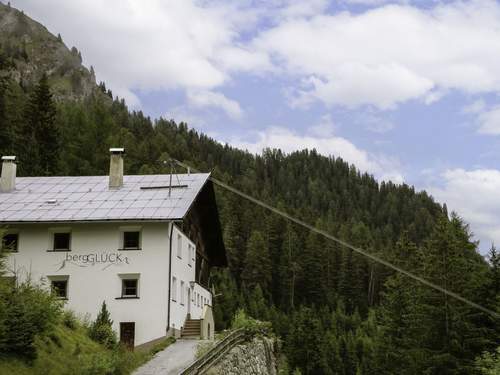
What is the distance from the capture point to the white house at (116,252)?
108 feet

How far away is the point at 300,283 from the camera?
415 ft

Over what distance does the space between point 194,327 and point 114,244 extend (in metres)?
6.41

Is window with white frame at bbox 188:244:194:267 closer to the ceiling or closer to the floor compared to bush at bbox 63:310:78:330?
closer to the ceiling

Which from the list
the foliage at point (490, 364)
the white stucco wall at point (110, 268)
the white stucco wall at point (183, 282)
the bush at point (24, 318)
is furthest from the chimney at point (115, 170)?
the foliage at point (490, 364)

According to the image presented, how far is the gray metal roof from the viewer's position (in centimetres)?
3375

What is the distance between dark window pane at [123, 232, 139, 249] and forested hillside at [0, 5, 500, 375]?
472 inches

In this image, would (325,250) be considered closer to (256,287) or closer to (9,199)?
(256,287)

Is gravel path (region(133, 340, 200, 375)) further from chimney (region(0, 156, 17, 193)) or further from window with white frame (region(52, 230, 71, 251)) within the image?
chimney (region(0, 156, 17, 193))

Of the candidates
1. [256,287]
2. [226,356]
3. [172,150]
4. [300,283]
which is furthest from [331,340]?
[172,150]

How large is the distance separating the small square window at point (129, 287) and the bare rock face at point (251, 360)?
6.34 meters

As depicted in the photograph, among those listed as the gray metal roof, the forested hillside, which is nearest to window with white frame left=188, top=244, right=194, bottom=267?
the gray metal roof

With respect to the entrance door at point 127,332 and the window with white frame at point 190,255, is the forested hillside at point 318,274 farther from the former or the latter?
the entrance door at point 127,332

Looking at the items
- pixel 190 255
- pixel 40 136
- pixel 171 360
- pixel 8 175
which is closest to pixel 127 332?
pixel 171 360

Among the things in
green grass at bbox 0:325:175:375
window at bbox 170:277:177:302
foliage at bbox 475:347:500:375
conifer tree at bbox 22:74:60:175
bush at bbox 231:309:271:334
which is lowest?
foliage at bbox 475:347:500:375
